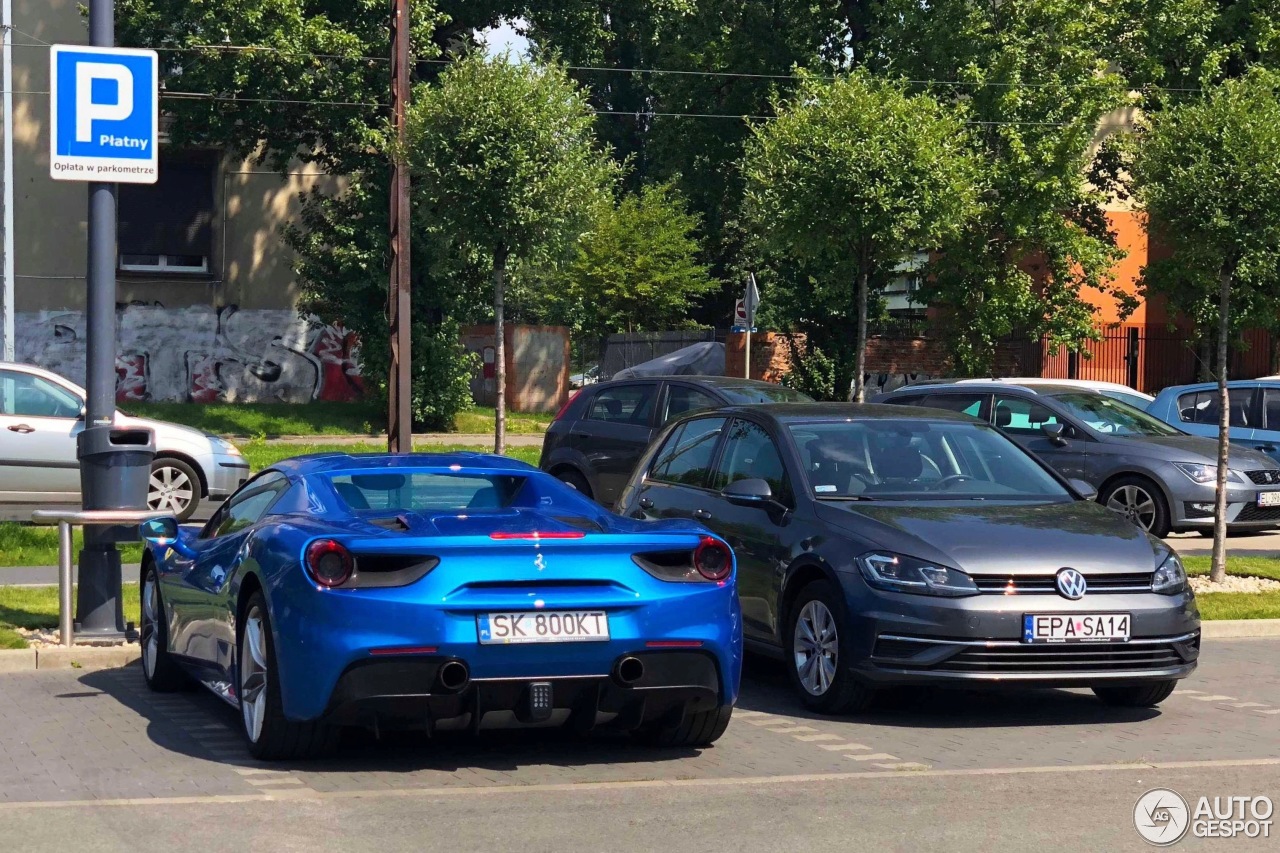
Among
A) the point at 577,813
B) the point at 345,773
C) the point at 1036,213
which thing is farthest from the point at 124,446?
the point at 1036,213

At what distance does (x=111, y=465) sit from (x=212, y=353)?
27334 mm

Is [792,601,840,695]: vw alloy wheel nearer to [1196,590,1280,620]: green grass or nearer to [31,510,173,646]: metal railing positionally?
[31,510,173,646]: metal railing

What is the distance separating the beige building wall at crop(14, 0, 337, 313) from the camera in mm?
35156

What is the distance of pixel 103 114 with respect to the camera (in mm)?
10070

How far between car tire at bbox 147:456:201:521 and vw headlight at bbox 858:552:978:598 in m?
10.6

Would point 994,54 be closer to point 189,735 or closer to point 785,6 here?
point 785,6

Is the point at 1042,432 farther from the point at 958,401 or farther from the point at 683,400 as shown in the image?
the point at 683,400

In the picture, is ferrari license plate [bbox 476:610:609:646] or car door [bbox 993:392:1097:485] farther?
car door [bbox 993:392:1097:485]

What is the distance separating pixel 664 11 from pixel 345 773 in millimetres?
29810

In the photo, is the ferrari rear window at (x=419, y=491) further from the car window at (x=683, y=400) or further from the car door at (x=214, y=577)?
the car window at (x=683, y=400)

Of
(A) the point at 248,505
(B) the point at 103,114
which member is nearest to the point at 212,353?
(B) the point at 103,114

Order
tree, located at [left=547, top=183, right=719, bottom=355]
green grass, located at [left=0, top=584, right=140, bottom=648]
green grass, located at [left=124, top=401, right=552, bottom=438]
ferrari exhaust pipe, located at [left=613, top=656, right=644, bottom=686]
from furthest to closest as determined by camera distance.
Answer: tree, located at [left=547, top=183, right=719, bottom=355]
green grass, located at [left=124, top=401, right=552, bottom=438]
green grass, located at [left=0, top=584, right=140, bottom=648]
ferrari exhaust pipe, located at [left=613, top=656, right=644, bottom=686]

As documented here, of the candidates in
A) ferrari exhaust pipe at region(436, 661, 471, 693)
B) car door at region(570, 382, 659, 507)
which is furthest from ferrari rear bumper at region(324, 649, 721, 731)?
car door at region(570, 382, 659, 507)

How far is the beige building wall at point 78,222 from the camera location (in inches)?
1384
